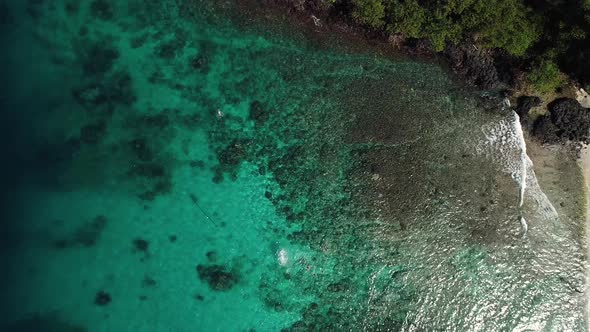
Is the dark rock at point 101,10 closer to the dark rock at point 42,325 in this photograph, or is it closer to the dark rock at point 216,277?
the dark rock at point 216,277

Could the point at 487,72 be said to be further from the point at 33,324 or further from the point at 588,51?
the point at 33,324

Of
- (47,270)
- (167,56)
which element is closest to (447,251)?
(167,56)

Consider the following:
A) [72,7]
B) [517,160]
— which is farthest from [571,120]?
[72,7]

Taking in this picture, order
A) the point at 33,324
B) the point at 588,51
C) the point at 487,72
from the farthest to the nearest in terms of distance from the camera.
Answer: the point at 487,72 → the point at 588,51 → the point at 33,324

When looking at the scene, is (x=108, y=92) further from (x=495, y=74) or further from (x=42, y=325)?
(x=495, y=74)

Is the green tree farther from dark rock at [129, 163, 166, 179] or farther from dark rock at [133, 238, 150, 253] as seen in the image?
dark rock at [133, 238, 150, 253]

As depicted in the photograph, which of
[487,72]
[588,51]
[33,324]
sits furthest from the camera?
[487,72]
